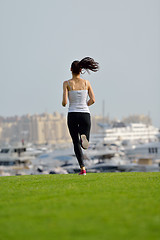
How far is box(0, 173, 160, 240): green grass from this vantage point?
366 centimetres

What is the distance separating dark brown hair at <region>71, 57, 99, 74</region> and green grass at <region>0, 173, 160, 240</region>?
129 inches

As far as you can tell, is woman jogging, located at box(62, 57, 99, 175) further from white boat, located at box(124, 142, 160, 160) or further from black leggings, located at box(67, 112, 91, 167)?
white boat, located at box(124, 142, 160, 160)

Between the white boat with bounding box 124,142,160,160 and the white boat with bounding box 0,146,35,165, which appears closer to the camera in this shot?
the white boat with bounding box 0,146,35,165

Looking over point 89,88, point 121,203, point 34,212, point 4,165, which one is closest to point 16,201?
point 34,212

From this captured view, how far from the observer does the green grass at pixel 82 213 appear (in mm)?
3664

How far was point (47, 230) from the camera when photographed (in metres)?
3.80

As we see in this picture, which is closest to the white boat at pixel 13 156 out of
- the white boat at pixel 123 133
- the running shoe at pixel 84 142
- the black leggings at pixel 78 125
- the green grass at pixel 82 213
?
the white boat at pixel 123 133

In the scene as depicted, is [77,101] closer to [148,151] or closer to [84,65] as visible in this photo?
[84,65]

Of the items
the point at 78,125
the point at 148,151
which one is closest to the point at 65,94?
the point at 78,125

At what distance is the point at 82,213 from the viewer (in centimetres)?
438

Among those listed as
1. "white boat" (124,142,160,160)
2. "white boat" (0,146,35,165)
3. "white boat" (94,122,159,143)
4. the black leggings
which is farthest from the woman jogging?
"white boat" (94,122,159,143)

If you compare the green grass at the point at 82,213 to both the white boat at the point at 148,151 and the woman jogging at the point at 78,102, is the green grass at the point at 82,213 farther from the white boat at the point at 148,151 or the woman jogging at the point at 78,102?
the white boat at the point at 148,151

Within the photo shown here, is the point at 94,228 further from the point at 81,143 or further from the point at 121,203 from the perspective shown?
the point at 81,143

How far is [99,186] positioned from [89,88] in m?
3.04
